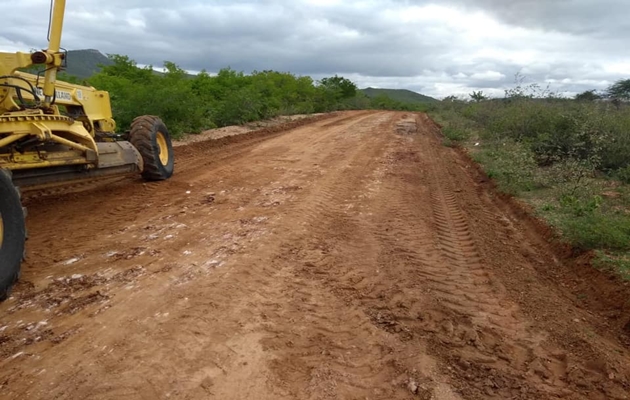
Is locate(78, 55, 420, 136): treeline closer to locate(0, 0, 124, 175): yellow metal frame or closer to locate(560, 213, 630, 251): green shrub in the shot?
locate(0, 0, 124, 175): yellow metal frame

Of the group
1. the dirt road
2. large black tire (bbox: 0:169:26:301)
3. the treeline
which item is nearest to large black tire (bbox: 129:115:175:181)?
the dirt road

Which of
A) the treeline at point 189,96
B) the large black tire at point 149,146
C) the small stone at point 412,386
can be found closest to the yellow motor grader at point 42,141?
the large black tire at point 149,146

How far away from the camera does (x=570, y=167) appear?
921 centimetres

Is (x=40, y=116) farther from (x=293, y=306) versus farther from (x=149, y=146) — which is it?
(x=293, y=306)

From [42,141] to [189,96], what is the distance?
9.69 meters

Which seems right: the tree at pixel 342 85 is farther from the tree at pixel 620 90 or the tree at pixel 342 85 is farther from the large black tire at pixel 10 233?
the large black tire at pixel 10 233

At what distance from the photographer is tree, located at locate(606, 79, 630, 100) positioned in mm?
19500

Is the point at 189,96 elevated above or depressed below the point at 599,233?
above

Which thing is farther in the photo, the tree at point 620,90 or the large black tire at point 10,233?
the tree at point 620,90

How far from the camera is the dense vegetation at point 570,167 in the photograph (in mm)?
5898

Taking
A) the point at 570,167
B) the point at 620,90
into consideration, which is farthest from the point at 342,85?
the point at 570,167

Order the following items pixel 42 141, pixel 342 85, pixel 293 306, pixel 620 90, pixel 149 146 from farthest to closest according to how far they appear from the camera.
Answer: pixel 342 85
pixel 620 90
pixel 149 146
pixel 42 141
pixel 293 306

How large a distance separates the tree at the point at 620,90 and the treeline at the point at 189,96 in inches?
567

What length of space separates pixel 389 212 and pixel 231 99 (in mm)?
12811
